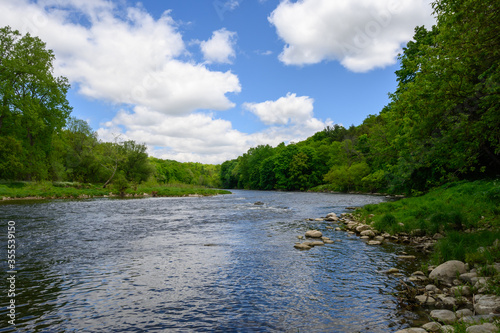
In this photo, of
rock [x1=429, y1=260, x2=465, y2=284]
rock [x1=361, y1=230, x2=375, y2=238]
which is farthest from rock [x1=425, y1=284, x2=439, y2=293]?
rock [x1=361, y1=230, x2=375, y2=238]

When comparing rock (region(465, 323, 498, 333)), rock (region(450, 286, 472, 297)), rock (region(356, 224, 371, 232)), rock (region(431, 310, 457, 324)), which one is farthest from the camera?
rock (region(356, 224, 371, 232))

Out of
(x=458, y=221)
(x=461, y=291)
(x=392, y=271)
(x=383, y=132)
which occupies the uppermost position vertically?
(x=383, y=132)

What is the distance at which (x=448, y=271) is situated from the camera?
345 inches

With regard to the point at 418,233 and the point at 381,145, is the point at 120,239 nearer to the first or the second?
the point at 418,233

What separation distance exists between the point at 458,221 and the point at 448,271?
655 centimetres

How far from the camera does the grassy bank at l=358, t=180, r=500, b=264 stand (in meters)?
9.95

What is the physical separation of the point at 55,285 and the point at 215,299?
511 cm

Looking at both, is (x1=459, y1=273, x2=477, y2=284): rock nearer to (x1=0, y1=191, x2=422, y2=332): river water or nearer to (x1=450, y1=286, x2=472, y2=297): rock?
(x1=450, y1=286, x2=472, y2=297): rock

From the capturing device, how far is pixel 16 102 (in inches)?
1747

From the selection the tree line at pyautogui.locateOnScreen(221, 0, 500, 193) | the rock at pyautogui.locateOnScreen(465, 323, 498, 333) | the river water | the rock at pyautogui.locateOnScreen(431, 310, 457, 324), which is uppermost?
the tree line at pyautogui.locateOnScreen(221, 0, 500, 193)

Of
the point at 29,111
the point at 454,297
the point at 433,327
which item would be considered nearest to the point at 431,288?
the point at 454,297

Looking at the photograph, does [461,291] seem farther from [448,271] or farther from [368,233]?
[368,233]

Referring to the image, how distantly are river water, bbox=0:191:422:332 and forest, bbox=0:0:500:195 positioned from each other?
6.03 metres

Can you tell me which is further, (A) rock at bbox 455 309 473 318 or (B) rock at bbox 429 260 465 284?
(B) rock at bbox 429 260 465 284
